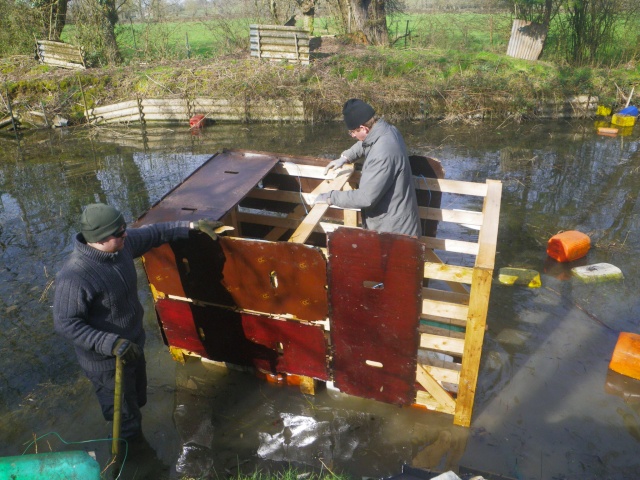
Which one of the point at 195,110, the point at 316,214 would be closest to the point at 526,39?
the point at 195,110

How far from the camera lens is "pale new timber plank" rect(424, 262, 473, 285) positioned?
3416 millimetres

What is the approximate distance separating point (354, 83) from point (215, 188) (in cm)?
1056

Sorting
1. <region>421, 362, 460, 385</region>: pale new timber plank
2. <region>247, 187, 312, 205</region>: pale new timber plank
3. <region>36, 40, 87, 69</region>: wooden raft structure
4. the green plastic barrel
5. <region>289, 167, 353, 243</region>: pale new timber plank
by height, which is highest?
<region>36, 40, 87, 69</region>: wooden raft structure

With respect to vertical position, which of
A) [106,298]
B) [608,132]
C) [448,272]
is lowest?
[608,132]

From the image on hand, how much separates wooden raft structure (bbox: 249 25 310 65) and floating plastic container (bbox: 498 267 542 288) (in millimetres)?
11029

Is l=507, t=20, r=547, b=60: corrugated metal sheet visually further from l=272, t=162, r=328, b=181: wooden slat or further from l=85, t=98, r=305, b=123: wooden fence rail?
l=272, t=162, r=328, b=181: wooden slat

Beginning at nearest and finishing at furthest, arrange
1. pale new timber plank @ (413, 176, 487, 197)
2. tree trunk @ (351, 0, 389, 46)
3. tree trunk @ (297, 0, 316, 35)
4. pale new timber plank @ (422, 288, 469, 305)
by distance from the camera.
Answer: pale new timber plank @ (422, 288, 469, 305) → pale new timber plank @ (413, 176, 487, 197) → tree trunk @ (351, 0, 389, 46) → tree trunk @ (297, 0, 316, 35)

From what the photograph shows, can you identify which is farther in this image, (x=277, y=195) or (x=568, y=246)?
(x=568, y=246)

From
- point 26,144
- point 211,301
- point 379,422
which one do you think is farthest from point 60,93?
point 379,422

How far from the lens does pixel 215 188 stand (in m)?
4.56

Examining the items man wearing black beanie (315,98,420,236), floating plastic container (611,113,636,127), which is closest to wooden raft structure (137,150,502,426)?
man wearing black beanie (315,98,420,236)

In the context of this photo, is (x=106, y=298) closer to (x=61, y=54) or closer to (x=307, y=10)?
(x=61, y=54)

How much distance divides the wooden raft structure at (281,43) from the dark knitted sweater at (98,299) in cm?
1283

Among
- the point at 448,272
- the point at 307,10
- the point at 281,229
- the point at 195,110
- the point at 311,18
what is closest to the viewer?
the point at 448,272
